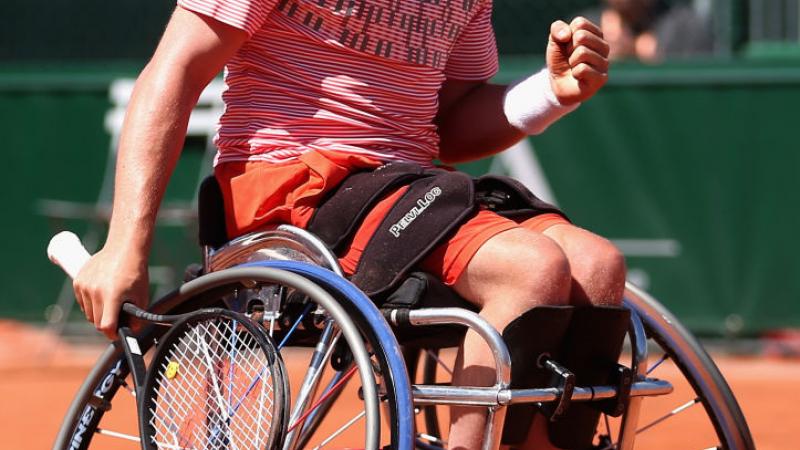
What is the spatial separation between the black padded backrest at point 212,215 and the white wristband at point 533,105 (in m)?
0.74

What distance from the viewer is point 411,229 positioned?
254 centimetres

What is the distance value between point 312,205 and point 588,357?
62 cm

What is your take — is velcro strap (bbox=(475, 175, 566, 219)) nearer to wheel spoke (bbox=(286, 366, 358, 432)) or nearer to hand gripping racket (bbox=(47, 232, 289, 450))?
wheel spoke (bbox=(286, 366, 358, 432))

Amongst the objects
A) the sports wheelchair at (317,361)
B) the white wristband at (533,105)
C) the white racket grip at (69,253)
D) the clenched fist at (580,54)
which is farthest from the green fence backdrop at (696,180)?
the white racket grip at (69,253)

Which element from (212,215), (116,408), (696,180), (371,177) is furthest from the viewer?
(696,180)

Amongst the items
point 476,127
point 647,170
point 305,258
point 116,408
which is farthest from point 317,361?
point 647,170

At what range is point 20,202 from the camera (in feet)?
26.3

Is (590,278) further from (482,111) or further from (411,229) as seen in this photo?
(482,111)

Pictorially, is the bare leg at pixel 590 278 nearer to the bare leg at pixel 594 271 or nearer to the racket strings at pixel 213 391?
the bare leg at pixel 594 271

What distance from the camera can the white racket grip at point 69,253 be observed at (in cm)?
272

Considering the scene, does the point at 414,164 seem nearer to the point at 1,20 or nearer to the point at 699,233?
A: the point at 699,233

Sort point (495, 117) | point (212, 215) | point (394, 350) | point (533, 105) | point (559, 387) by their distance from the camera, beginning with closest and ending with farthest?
point (394, 350)
point (559, 387)
point (212, 215)
point (533, 105)
point (495, 117)

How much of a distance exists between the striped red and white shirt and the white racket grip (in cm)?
35

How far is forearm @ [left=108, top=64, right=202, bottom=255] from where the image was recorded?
255cm
